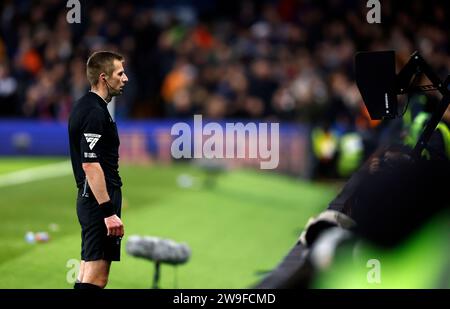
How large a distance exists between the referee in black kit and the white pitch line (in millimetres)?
9300

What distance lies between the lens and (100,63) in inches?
263

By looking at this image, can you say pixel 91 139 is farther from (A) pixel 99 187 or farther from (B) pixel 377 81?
(B) pixel 377 81

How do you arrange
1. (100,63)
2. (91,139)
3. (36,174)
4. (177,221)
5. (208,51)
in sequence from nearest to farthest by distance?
1. (91,139)
2. (100,63)
3. (177,221)
4. (36,174)
5. (208,51)

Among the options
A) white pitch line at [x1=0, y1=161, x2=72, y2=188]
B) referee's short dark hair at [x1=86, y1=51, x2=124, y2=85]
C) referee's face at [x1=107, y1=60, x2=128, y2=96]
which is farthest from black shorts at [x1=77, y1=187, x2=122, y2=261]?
white pitch line at [x1=0, y1=161, x2=72, y2=188]

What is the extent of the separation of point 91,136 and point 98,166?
21 cm

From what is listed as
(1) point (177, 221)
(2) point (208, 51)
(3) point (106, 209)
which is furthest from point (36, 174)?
(3) point (106, 209)

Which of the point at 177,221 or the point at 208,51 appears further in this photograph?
the point at 208,51

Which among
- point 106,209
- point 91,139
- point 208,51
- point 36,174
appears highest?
point 208,51

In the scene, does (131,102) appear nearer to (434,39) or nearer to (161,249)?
(434,39)

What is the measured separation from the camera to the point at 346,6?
23.0 metres

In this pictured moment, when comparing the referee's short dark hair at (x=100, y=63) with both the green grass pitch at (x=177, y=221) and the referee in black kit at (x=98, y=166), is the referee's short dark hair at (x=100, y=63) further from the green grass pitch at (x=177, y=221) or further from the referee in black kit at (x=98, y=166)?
the green grass pitch at (x=177, y=221)

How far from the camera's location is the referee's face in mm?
6699
